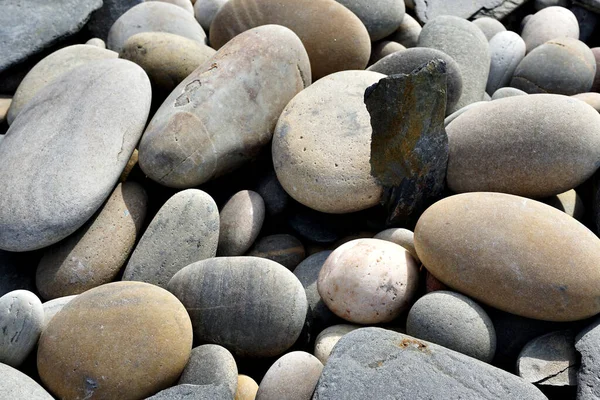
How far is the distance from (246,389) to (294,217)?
1.05 metres

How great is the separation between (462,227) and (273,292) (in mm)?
813

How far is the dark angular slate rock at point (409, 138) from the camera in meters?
3.04

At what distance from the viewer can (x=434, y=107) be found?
122 inches

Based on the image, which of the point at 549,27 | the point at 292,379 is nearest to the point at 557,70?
the point at 549,27

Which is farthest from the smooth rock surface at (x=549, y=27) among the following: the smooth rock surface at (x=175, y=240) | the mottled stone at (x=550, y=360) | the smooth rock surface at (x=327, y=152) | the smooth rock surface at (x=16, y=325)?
the smooth rock surface at (x=16, y=325)

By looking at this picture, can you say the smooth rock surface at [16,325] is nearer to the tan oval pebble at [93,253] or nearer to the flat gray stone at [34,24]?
the tan oval pebble at [93,253]

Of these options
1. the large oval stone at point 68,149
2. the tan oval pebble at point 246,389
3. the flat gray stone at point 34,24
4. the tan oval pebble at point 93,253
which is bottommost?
the tan oval pebble at point 246,389

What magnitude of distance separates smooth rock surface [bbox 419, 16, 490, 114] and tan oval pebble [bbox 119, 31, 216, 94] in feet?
4.72

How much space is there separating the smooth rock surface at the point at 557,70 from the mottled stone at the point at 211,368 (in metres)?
2.77

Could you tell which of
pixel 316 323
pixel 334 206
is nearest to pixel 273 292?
pixel 316 323

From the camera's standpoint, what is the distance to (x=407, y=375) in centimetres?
230

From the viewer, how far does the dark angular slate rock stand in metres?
3.04

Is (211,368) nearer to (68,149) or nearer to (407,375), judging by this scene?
(407,375)

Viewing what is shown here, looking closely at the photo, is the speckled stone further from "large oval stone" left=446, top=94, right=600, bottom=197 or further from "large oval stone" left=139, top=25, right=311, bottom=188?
"large oval stone" left=446, top=94, right=600, bottom=197
